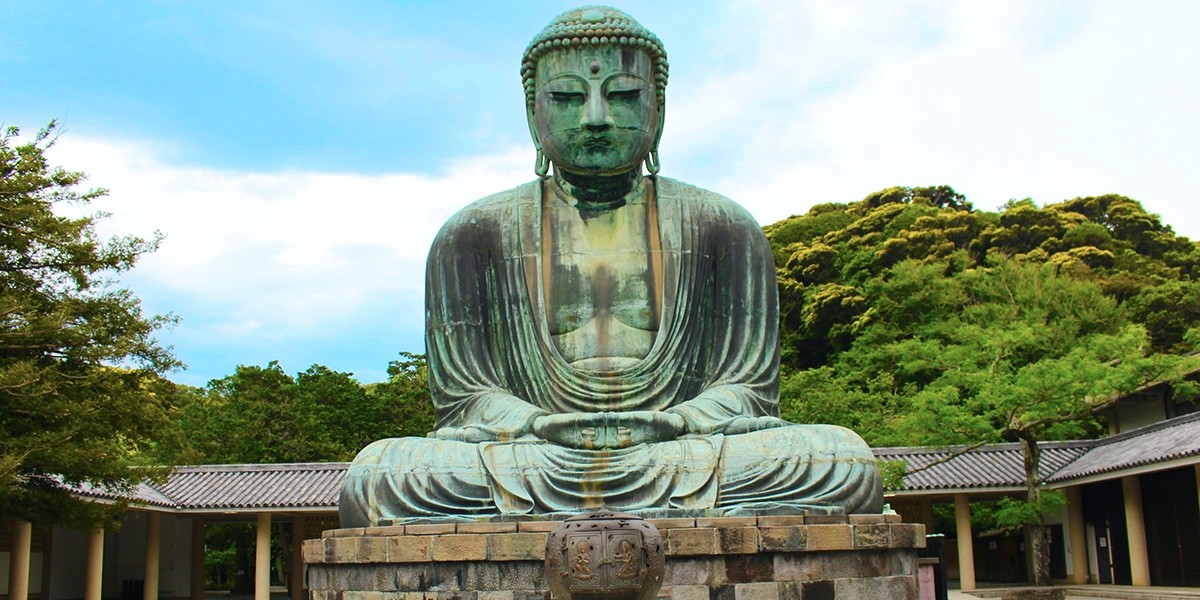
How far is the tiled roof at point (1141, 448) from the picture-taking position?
20.1 meters

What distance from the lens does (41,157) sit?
55.4 ft

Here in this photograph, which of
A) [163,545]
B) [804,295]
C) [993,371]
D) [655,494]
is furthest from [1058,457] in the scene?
[655,494]

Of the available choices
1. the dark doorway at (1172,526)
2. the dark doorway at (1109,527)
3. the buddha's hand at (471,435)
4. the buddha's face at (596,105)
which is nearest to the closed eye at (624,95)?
the buddha's face at (596,105)

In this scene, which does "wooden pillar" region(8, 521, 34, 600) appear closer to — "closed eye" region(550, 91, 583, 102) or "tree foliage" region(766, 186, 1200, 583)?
"closed eye" region(550, 91, 583, 102)

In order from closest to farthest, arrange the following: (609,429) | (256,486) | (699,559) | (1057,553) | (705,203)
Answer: (699,559), (609,429), (705,203), (256,486), (1057,553)

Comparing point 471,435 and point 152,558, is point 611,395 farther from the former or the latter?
point 152,558

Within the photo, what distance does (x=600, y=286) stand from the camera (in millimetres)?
8602

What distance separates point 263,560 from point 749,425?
59.2 feet

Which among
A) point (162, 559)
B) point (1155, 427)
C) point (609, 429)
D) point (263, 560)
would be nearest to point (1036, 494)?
point (1155, 427)

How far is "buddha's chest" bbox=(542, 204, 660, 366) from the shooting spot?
848 cm

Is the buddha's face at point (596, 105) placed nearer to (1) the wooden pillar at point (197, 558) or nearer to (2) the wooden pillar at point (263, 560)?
(2) the wooden pillar at point (263, 560)

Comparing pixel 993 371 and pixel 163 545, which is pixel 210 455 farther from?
pixel 993 371

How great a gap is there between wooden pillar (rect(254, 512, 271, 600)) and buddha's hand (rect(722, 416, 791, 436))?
16.9 meters

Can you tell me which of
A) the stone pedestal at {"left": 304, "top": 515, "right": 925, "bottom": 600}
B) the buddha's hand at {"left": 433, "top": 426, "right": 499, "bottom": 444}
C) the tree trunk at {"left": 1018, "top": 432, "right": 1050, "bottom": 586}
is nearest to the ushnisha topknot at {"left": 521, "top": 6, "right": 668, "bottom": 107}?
the buddha's hand at {"left": 433, "top": 426, "right": 499, "bottom": 444}
